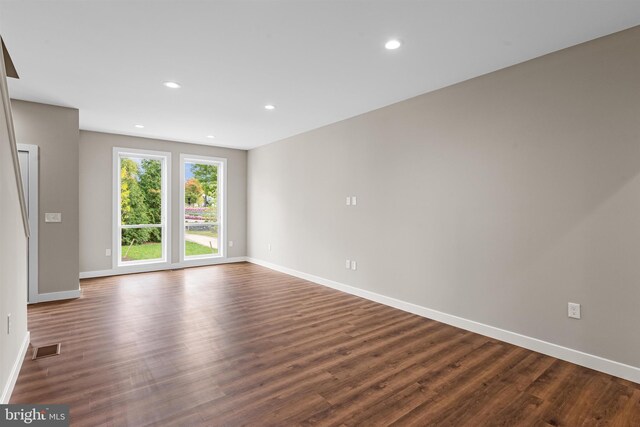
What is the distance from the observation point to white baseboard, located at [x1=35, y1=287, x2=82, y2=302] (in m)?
4.18

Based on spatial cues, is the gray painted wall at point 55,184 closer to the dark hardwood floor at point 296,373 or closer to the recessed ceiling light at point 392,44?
the dark hardwood floor at point 296,373

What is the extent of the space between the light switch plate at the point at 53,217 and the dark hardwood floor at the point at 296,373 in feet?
3.93

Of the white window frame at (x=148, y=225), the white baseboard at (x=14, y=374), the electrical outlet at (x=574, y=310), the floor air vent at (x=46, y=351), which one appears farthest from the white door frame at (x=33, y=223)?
the electrical outlet at (x=574, y=310)

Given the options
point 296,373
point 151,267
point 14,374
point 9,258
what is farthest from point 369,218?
point 151,267

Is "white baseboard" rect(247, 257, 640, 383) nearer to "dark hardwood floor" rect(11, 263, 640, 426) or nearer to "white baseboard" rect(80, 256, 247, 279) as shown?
"dark hardwood floor" rect(11, 263, 640, 426)

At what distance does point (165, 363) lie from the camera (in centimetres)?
Result: 253

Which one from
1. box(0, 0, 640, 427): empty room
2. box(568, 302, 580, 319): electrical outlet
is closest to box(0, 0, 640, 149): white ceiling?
box(0, 0, 640, 427): empty room

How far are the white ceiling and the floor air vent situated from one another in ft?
8.52

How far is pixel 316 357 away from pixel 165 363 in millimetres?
1219

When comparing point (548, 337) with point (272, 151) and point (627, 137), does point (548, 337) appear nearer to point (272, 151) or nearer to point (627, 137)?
point (627, 137)

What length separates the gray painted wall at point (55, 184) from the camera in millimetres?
4129

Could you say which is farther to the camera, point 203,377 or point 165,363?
point 165,363

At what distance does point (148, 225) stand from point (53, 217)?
2.00 meters

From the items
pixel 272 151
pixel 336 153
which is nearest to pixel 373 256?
pixel 336 153
